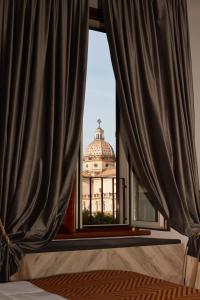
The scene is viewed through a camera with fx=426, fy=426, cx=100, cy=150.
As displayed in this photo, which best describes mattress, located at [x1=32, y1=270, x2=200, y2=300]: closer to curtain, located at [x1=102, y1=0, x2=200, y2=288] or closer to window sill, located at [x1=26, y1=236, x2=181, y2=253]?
window sill, located at [x1=26, y1=236, x2=181, y2=253]

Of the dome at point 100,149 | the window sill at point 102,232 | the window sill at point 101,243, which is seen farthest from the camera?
the dome at point 100,149

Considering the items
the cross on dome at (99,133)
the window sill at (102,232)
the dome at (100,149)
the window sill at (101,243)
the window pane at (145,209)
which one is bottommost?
the window sill at (101,243)

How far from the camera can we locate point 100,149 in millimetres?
4469

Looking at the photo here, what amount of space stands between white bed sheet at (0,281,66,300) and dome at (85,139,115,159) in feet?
6.50

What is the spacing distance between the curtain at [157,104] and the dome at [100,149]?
1.72 ft

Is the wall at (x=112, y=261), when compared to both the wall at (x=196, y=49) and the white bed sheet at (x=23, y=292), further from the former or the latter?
the wall at (x=196, y=49)

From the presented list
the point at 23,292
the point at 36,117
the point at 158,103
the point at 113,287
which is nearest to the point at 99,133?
the point at 158,103

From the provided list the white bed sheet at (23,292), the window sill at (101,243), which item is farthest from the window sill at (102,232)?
the white bed sheet at (23,292)

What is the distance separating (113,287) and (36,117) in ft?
4.13

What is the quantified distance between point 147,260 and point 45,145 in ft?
3.94

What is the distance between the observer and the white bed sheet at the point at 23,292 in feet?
6.16

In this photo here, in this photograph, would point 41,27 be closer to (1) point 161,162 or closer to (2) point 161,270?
(1) point 161,162

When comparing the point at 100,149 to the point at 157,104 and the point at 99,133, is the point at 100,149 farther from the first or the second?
the point at 157,104

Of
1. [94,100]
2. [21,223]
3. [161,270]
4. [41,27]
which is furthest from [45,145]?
[161,270]
